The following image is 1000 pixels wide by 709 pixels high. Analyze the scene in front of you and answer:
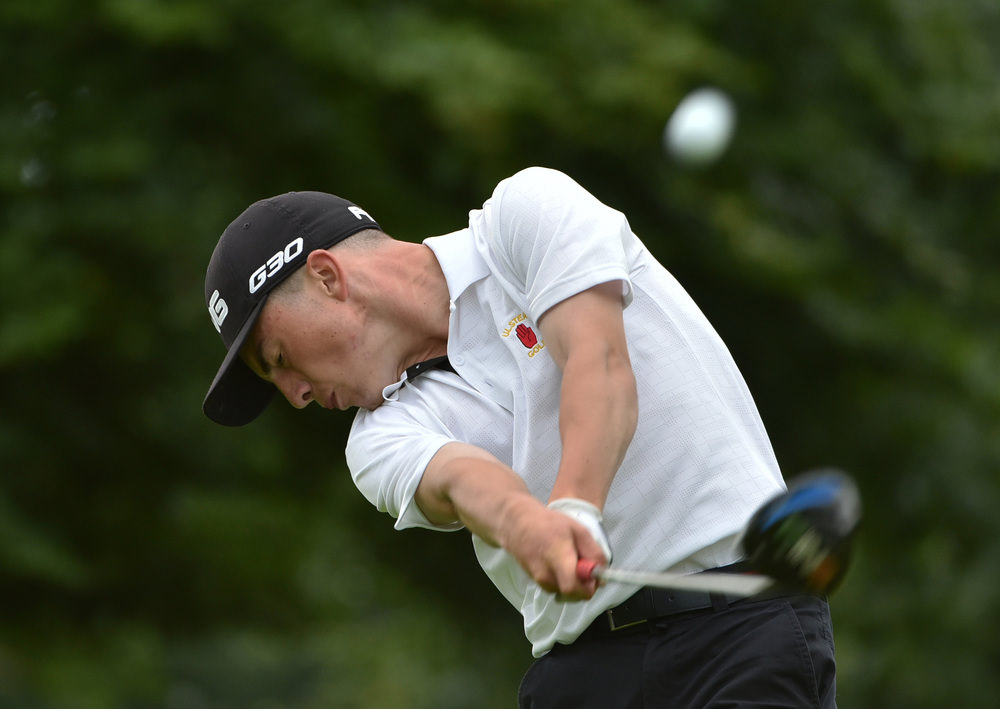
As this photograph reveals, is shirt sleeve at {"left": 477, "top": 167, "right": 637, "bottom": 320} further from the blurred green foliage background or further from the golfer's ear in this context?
the blurred green foliage background

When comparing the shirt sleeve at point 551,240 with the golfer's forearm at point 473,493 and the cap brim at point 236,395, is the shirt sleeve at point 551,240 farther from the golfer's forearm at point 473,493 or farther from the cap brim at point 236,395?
the cap brim at point 236,395

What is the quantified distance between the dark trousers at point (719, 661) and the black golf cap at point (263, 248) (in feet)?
3.19

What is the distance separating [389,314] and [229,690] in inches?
323

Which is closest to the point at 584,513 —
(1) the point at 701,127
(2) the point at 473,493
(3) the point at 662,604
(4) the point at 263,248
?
(2) the point at 473,493

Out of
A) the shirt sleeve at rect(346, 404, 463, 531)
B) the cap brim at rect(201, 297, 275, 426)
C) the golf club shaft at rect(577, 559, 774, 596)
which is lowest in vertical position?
the cap brim at rect(201, 297, 275, 426)

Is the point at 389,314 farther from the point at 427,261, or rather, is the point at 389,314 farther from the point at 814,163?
the point at 814,163

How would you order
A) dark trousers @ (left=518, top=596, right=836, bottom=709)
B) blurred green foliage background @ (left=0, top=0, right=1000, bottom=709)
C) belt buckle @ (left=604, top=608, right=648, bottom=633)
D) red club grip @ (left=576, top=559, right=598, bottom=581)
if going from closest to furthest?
1. red club grip @ (left=576, top=559, right=598, bottom=581)
2. dark trousers @ (left=518, top=596, right=836, bottom=709)
3. belt buckle @ (left=604, top=608, right=648, bottom=633)
4. blurred green foliage background @ (left=0, top=0, right=1000, bottom=709)

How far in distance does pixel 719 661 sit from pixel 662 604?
0.15 m

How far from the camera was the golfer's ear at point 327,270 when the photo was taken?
8.93 feet

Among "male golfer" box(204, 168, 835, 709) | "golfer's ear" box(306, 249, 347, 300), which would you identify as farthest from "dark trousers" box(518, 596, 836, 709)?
"golfer's ear" box(306, 249, 347, 300)

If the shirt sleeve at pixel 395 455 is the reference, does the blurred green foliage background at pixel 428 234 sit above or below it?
below

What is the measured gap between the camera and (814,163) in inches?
344

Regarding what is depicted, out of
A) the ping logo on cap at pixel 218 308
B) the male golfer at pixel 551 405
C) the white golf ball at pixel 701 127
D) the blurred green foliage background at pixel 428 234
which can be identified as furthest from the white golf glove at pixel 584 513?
the white golf ball at pixel 701 127

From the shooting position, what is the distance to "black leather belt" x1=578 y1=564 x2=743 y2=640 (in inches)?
99.4
